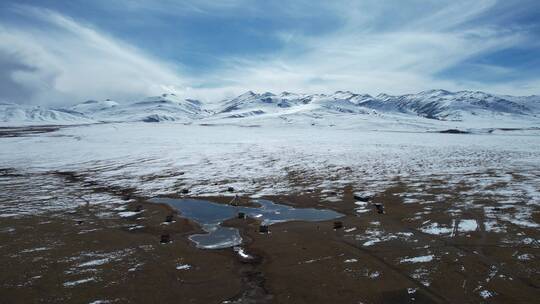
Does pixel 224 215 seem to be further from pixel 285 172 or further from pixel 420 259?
pixel 285 172

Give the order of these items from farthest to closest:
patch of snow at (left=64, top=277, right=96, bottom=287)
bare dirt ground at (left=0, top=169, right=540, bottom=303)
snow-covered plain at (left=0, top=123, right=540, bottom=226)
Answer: snow-covered plain at (left=0, top=123, right=540, bottom=226)
patch of snow at (left=64, top=277, right=96, bottom=287)
bare dirt ground at (left=0, top=169, right=540, bottom=303)

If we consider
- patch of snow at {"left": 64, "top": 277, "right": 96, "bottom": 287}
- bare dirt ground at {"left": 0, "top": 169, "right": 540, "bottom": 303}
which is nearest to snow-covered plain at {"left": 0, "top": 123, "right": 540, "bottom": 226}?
bare dirt ground at {"left": 0, "top": 169, "right": 540, "bottom": 303}

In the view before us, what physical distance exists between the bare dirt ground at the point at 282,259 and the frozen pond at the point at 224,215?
1.91ft

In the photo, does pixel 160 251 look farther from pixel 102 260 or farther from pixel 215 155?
pixel 215 155

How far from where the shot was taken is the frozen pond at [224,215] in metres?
15.2

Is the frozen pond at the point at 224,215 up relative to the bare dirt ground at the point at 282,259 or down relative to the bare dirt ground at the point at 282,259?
down

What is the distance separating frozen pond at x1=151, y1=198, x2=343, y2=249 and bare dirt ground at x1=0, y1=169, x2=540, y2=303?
1.91 ft

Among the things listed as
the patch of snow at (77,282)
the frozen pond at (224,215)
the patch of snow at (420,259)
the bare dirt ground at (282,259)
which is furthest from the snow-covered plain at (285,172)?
the patch of snow at (77,282)

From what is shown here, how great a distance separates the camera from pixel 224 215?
19234 millimetres

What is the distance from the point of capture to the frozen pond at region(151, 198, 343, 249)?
15.2 meters

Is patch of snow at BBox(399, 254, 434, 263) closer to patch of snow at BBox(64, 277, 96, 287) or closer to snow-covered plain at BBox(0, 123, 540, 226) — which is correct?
snow-covered plain at BBox(0, 123, 540, 226)

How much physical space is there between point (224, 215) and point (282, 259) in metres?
6.94

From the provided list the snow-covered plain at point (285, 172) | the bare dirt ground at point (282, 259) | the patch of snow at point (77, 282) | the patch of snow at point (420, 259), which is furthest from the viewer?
the snow-covered plain at point (285, 172)

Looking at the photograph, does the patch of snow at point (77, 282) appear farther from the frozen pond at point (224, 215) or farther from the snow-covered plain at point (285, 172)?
the snow-covered plain at point (285, 172)
